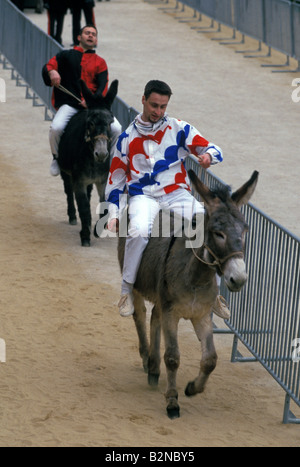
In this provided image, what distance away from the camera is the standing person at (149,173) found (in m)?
9.89

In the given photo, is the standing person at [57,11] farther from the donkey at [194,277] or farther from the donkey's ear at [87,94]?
the donkey at [194,277]

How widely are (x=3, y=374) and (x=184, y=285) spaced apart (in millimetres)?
2340

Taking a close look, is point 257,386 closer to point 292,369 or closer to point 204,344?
point 292,369

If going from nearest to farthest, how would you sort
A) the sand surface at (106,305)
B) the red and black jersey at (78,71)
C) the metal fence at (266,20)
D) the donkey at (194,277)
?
the donkey at (194,277) → the sand surface at (106,305) → the red and black jersey at (78,71) → the metal fence at (266,20)

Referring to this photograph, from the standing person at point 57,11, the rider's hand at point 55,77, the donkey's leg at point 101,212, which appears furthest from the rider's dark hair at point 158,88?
the standing person at point 57,11

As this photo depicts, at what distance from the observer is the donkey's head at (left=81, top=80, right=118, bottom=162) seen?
1389 centimetres

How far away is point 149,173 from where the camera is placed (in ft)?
33.1

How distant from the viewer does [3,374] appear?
10.3 m

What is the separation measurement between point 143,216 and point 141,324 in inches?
52.0

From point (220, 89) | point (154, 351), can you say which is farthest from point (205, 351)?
point (220, 89)

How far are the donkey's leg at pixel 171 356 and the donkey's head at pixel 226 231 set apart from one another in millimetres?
836

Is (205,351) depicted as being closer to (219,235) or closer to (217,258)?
(217,258)

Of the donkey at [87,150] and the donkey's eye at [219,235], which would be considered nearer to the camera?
the donkey's eye at [219,235]
